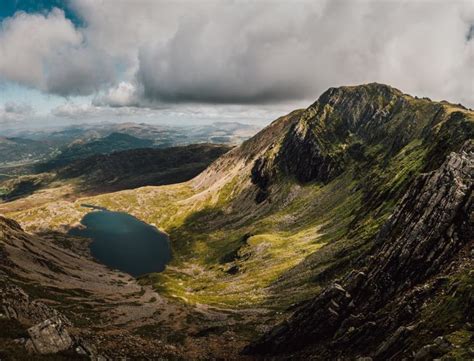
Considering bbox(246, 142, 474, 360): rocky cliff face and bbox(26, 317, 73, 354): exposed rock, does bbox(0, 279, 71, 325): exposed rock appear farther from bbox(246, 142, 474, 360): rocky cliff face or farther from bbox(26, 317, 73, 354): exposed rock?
bbox(246, 142, 474, 360): rocky cliff face

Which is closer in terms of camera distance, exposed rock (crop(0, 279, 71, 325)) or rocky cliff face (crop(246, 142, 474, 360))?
rocky cliff face (crop(246, 142, 474, 360))

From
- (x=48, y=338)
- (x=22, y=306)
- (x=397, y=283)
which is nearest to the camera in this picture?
(x=48, y=338)

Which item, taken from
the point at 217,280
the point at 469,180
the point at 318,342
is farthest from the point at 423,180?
the point at 217,280

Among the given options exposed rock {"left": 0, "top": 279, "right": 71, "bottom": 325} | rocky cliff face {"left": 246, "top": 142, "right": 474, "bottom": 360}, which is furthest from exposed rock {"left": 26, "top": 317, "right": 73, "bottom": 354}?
rocky cliff face {"left": 246, "top": 142, "right": 474, "bottom": 360}

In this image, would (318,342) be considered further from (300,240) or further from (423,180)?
(300,240)

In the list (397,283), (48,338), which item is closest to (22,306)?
(48,338)

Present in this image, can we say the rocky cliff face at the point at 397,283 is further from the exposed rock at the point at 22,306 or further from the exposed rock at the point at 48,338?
the exposed rock at the point at 22,306

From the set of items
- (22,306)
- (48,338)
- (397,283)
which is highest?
(397,283)

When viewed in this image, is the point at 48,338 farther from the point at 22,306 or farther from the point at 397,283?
the point at 397,283
